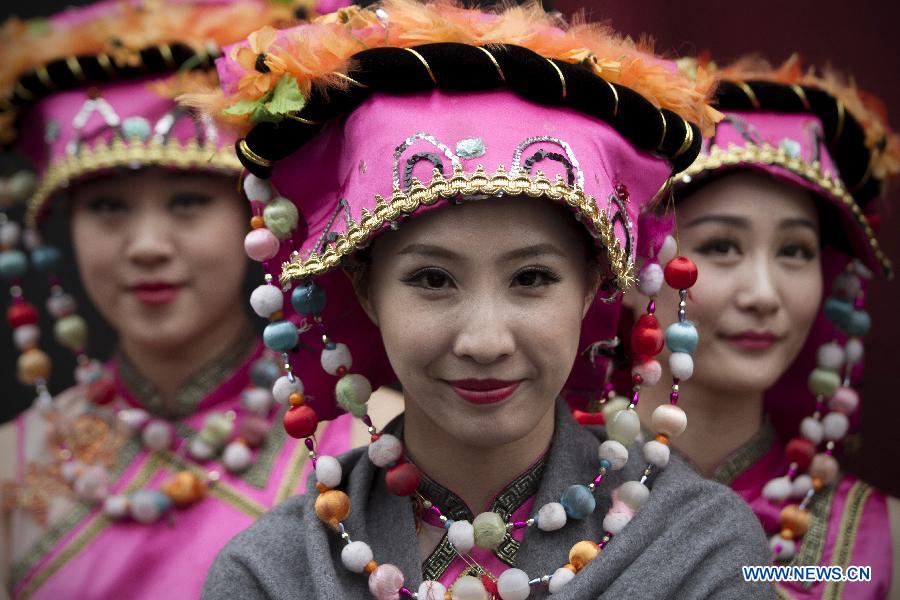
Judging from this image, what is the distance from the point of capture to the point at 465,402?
5.69 ft

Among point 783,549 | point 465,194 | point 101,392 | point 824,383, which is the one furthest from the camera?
point 101,392

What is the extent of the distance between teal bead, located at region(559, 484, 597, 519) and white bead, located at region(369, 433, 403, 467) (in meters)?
0.32

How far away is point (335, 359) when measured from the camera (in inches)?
75.4

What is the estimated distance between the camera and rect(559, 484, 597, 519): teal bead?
1.82 meters

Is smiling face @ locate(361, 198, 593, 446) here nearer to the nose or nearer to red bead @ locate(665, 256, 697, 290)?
the nose

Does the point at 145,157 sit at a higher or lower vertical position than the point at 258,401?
higher

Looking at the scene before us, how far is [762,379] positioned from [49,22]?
2123mm

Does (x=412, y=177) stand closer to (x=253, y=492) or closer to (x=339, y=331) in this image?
(x=339, y=331)

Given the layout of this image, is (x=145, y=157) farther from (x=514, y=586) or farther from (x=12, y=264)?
(x=514, y=586)

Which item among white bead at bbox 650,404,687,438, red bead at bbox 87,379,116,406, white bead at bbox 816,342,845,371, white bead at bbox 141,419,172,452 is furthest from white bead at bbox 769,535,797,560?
red bead at bbox 87,379,116,406

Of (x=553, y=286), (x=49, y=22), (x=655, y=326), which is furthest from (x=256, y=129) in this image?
(x=49, y=22)

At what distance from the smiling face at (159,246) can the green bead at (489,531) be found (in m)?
1.29

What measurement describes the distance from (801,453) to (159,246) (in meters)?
1.67

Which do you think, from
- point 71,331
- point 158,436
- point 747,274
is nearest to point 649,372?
point 747,274
